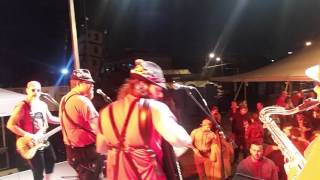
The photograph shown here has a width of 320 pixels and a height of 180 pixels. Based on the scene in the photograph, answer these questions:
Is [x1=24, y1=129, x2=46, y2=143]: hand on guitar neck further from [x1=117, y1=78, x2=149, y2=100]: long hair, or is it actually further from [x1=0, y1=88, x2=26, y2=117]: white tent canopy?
[x1=117, y1=78, x2=149, y2=100]: long hair

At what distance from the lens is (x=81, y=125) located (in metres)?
4.78

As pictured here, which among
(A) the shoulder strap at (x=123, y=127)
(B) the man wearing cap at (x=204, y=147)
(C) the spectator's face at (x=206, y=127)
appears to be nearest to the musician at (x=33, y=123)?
(B) the man wearing cap at (x=204, y=147)

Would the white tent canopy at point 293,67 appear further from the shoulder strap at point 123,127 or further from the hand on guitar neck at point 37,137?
the shoulder strap at point 123,127

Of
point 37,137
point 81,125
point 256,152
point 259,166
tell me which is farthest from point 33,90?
point 259,166

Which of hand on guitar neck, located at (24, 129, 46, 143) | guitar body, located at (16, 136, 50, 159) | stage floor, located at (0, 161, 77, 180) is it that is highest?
hand on guitar neck, located at (24, 129, 46, 143)

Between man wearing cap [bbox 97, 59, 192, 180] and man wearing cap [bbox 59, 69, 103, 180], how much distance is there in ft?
4.51

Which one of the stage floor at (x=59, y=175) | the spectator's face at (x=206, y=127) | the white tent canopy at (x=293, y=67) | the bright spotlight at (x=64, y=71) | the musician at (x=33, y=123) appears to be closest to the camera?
the musician at (x=33, y=123)

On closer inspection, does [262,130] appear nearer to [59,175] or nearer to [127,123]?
[59,175]

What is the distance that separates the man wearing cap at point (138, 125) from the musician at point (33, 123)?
8.96 feet

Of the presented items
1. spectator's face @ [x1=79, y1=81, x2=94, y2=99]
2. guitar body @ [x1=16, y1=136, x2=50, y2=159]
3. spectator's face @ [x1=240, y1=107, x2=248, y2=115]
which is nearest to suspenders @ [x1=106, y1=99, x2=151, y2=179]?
spectator's face @ [x1=79, y1=81, x2=94, y2=99]

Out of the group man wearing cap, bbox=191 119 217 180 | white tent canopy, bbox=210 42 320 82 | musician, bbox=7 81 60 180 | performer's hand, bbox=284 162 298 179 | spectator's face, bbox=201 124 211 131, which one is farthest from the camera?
white tent canopy, bbox=210 42 320 82

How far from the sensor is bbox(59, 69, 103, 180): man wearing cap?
473cm

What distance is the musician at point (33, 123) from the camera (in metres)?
5.73

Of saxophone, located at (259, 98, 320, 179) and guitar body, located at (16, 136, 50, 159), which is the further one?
guitar body, located at (16, 136, 50, 159)
